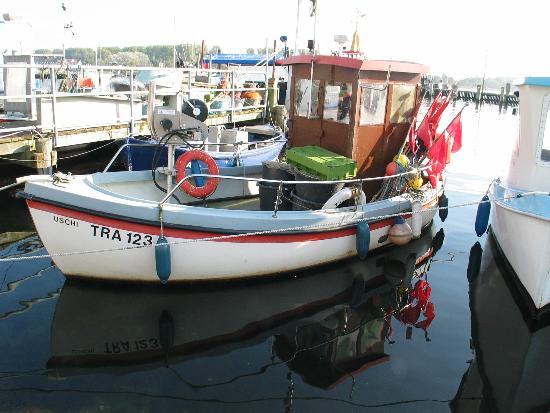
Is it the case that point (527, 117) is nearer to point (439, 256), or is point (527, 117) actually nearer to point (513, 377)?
point (439, 256)

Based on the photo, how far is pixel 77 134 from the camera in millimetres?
11578

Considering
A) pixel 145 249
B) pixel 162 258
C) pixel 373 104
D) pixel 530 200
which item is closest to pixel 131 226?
pixel 145 249

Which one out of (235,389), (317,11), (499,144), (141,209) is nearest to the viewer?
(235,389)

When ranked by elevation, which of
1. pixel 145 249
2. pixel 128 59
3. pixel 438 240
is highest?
pixel 128 59

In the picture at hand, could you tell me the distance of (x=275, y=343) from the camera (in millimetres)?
5992

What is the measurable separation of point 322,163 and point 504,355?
3.68 meters

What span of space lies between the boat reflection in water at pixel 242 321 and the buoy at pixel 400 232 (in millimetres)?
734

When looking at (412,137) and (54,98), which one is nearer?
(412,137)

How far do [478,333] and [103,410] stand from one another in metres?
4.72

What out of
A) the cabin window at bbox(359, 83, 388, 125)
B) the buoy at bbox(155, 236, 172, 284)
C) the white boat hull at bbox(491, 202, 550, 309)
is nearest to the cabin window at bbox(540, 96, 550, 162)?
the white boat hull at bbox(491, 202, 550, 309)

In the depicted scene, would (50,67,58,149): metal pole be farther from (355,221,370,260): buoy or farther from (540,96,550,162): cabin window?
(540,96,550,162): cabin window

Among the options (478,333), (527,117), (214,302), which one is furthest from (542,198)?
(214,302)

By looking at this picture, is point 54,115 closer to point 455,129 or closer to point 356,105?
point 356,105

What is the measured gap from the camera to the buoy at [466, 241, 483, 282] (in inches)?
333
